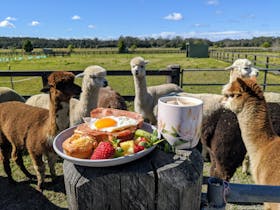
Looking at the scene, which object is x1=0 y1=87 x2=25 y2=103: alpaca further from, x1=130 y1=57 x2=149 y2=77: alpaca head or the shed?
the shed

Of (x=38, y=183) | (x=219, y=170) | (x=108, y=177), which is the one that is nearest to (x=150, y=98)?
(x=219, y=170)

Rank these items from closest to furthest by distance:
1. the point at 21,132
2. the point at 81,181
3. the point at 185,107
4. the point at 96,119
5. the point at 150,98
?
the point at 81,181, the point at 185,107, the point at 96,119, the point at 21,132, the point at 150,98

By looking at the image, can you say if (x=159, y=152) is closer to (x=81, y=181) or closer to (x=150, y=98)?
(x=81, y=181)

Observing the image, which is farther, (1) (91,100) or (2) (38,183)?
(1) (91,100)

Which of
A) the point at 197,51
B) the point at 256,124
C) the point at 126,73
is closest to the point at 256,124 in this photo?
the point at 256,124

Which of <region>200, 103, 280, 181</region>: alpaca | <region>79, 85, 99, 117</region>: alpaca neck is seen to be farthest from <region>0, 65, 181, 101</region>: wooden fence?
<region>200, 103, 280, 181</region>: alpaca

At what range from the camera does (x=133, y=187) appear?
0.93m

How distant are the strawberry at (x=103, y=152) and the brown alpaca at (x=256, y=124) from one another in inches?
71.9

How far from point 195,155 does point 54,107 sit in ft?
8.37

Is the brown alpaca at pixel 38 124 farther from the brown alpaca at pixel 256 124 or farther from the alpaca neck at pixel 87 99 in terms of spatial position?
the brown alpaca at pixel 256 124

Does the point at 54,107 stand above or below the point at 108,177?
below

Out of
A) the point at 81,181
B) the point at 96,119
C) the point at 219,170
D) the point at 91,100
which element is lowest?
the point at 219,170

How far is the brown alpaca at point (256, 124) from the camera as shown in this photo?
92.2 inches

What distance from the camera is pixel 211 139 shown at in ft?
11.9
